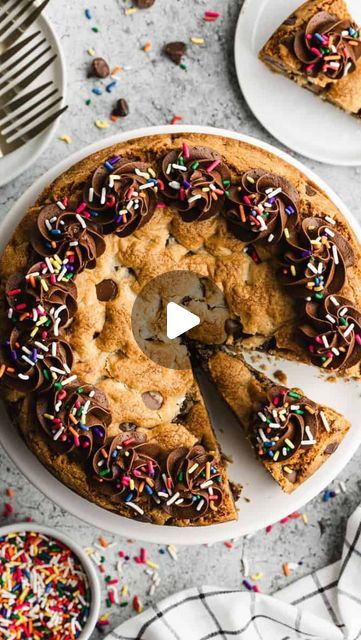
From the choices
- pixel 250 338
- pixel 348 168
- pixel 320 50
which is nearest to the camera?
pixel 250 338

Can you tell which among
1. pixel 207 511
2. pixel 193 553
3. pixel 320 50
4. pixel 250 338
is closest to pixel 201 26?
pixel 320 50

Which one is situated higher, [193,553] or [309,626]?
[193,553]

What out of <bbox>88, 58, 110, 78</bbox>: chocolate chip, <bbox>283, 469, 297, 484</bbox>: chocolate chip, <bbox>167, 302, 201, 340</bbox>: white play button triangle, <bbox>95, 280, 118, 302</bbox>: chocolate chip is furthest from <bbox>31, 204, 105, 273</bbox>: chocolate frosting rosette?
<bbox>283, 469, 297, 484</bbox>: chocolate chip

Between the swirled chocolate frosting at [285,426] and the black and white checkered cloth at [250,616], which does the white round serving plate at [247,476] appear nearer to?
the swirled chocolate frosting at [285,426]

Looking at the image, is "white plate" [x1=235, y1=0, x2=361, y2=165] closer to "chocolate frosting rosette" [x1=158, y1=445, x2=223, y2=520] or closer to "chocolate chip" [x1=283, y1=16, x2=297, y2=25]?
"chocolate chip" [x1=283, y1=16, x2=297, y2=25]

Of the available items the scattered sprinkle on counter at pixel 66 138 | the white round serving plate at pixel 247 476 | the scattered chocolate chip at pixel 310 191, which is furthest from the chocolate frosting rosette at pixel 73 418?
the scattered sprinkle on counter at pixel 66 138

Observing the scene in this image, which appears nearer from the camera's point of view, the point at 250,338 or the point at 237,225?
the point at 237,225

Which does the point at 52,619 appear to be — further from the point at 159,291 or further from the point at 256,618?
the point at 159,291
